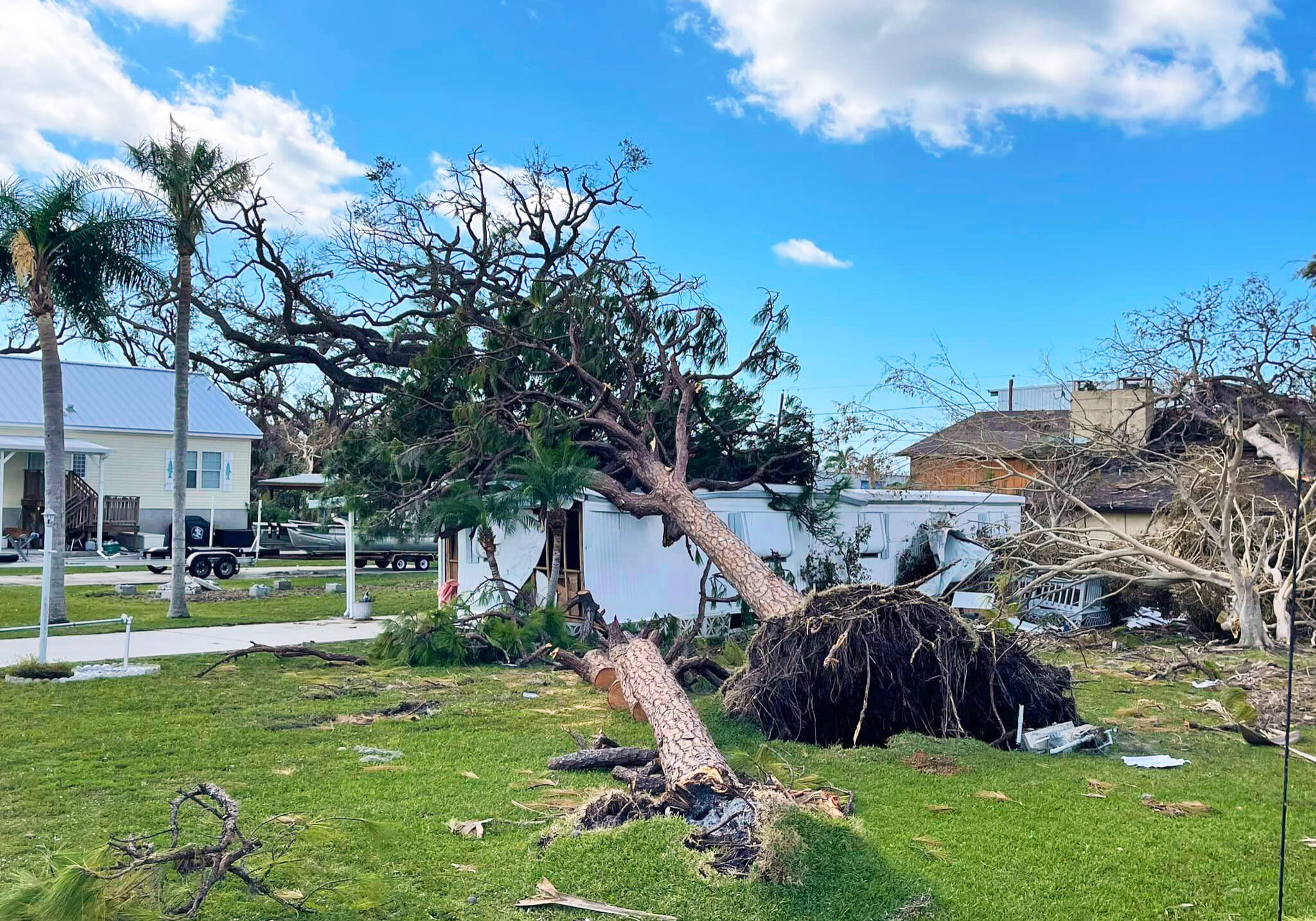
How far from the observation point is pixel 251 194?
673 inches

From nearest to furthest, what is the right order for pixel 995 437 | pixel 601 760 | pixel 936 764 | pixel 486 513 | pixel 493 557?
1. pixel 601 760
2. pixel 936 764
3. pixel 486 513
4. pixel 493 557
5. pixel 995 437

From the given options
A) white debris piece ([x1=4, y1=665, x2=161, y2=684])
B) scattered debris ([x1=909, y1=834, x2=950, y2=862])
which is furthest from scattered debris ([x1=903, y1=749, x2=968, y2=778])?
white debris piece ([x1=4, y1=665, x2=161, y2=684])

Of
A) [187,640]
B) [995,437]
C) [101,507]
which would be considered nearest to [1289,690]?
[187,640]

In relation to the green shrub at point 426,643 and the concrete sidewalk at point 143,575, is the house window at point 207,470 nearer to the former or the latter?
Answer: the concrete sidewalk at point 143,575

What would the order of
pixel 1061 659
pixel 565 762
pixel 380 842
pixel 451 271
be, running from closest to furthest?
1. pixel 380 842
2. pixel 565 762
3. pixel 1061 659
4. pixel 451 271

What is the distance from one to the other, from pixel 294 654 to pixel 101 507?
18407 millimetres

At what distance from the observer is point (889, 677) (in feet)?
26.6

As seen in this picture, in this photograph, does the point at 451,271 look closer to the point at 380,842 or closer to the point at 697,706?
Answer: the point at 697,706

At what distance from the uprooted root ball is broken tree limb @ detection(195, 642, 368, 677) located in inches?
199

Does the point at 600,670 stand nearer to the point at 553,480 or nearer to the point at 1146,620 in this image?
the point at 553,480

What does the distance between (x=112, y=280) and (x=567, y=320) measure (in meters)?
6.87

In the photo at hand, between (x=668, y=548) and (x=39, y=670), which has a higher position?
(x=668, y=548)

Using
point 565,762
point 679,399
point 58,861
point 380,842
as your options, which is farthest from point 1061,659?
point 58,861

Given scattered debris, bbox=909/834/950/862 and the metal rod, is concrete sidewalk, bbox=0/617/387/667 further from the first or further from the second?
the metal rod
